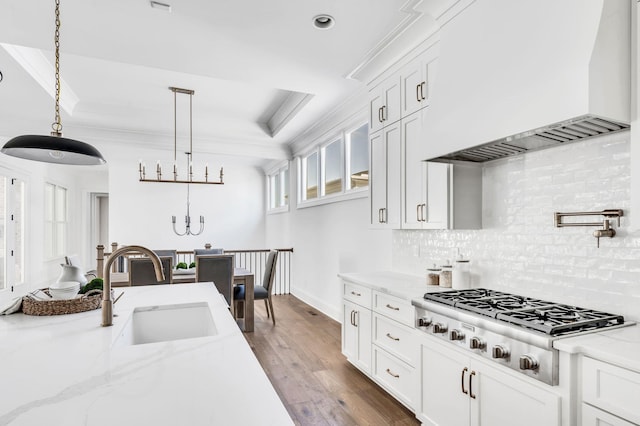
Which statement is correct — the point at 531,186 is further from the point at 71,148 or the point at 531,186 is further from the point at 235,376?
the point at 71,148

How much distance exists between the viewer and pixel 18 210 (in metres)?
6.04

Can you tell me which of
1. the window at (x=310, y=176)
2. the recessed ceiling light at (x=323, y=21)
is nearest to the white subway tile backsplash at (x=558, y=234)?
the recessed ceiling light at (x=323, y=21)

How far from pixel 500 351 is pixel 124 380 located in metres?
1.52

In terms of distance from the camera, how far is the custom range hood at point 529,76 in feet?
4.72

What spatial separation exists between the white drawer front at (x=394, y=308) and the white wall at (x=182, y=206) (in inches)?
231

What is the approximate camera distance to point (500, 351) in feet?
5.35

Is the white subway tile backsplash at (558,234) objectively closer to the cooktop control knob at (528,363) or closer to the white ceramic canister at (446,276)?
the white ceramic canister at (446,276)

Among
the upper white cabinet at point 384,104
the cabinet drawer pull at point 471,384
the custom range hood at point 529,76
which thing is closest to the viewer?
the custom range hood at point 529,76

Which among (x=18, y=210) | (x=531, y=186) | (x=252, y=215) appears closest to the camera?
(x=531, y=186)

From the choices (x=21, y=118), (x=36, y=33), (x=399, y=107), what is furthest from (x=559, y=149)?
(x=21, y=118)

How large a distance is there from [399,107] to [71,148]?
7.22 feet

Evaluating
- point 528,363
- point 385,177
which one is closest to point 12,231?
point 385,177

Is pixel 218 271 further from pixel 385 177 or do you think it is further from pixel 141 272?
pixel 385 177

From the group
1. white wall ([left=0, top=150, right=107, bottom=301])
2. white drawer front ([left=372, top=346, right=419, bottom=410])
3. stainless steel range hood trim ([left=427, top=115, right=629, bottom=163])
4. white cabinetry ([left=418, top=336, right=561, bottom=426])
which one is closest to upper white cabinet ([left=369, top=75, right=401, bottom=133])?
stainless steel range hood trim ([left=427, top=115, right=629, bottom=163])
